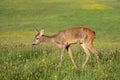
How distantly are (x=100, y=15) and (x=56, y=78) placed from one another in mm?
38792

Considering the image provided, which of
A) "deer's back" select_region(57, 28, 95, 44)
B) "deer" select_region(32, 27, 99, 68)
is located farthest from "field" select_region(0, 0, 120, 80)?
"deer's back" select_region(57, 28, 95, 44)

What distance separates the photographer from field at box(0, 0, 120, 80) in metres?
9.76

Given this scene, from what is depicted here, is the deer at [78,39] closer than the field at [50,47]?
No

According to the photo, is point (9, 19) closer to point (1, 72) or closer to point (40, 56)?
point (40, 56)

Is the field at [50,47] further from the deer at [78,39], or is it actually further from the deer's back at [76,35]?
the deer's back at [76,35]

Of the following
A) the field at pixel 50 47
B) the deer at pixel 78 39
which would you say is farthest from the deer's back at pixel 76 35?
the field at pixel 50 47

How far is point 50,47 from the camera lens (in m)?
16.9

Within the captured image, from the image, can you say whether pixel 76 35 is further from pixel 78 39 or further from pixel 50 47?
pixel 50 47

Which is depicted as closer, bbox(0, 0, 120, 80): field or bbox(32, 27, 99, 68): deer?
bbox(0, 0, 120, 80): field

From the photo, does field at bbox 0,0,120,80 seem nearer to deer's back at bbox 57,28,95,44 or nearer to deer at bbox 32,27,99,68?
deer at bbox 32,27,99,68

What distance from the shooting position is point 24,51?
13.9 meters

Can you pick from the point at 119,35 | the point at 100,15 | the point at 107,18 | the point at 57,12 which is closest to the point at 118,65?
the point at 119,35

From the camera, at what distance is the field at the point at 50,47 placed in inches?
384

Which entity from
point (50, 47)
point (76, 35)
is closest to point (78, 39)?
point (76, 35)
